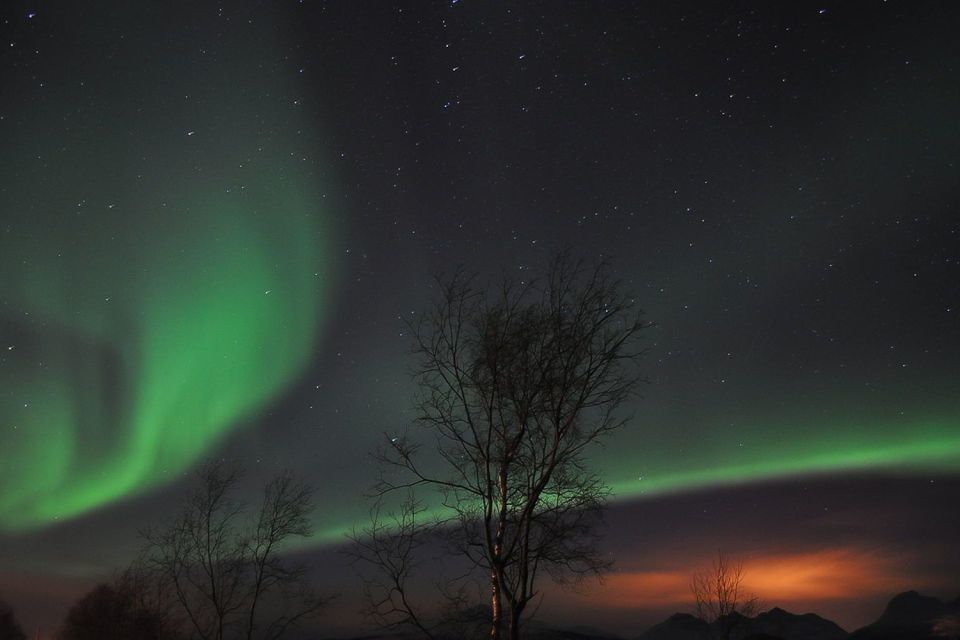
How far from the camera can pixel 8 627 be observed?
6122 centimetres

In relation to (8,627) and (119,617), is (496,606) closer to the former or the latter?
(119,617)

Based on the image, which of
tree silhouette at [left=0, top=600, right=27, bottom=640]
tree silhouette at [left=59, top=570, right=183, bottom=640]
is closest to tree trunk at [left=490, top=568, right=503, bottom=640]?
tree silhouette at [left=59, top=570, right=183, bottom=640]

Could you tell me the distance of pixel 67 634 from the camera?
48062 mm

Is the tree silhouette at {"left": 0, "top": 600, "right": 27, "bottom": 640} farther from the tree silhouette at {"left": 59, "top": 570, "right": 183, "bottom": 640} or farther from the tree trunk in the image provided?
the tree trunk

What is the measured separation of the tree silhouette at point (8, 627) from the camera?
198 ft

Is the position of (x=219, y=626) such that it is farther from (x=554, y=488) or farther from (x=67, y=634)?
(x=67, y=634)

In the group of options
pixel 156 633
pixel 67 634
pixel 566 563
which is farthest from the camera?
pixel 67 634

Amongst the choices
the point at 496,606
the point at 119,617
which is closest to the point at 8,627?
the point at 119,617

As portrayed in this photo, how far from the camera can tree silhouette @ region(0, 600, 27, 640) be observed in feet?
198

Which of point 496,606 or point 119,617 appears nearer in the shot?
point 496,606

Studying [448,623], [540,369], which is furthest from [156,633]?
[540,369]

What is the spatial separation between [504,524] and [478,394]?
2.32 m

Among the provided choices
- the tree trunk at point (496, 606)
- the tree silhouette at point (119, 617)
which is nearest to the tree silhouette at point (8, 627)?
the tree silhouette at point (119, 617)

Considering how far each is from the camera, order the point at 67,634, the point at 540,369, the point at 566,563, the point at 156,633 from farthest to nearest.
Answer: the point at 67,634 < the point at 156,633 < the point at 540,369 < the point at 566,563
